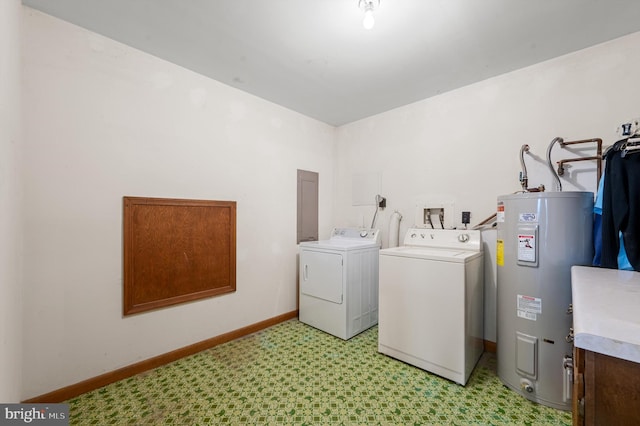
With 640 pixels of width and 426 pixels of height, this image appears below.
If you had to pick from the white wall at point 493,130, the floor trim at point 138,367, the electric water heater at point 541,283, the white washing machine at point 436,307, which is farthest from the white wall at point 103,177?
the electric water heater at point 541,283

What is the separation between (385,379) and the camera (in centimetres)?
205

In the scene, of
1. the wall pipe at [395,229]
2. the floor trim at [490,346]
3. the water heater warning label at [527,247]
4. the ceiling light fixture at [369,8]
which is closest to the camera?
the ceiling light fixture at [369,8]

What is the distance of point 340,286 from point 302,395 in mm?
1075

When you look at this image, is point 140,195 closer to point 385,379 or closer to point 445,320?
point 385,379

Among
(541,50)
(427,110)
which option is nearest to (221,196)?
(427,110)

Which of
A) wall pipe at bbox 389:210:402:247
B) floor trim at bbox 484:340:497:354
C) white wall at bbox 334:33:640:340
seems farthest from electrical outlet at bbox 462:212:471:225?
floor trim at bbox 484:340:497:354

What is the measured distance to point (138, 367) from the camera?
2109 millimetres

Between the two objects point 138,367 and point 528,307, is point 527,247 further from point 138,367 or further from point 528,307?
point 138,367

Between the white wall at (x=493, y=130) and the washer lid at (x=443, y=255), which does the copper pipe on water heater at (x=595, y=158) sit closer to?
the white wall at (x=493, y=130)

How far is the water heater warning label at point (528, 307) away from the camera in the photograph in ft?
5.91

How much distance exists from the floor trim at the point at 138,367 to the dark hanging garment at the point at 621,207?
2.91m

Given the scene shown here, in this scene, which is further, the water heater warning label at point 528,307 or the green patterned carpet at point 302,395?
the water heater warning label at point 528,307

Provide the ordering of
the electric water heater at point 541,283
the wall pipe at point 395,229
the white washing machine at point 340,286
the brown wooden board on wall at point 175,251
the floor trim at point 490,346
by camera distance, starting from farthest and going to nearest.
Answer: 1. the wall pipe at point 395,229
2. the white washing machine at point 340,286
3. the floor trim at point 490,346
4. the brown wooden board on wall at point 175,251
5. the electric water heater at point 541,283

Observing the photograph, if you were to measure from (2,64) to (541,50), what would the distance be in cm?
327
